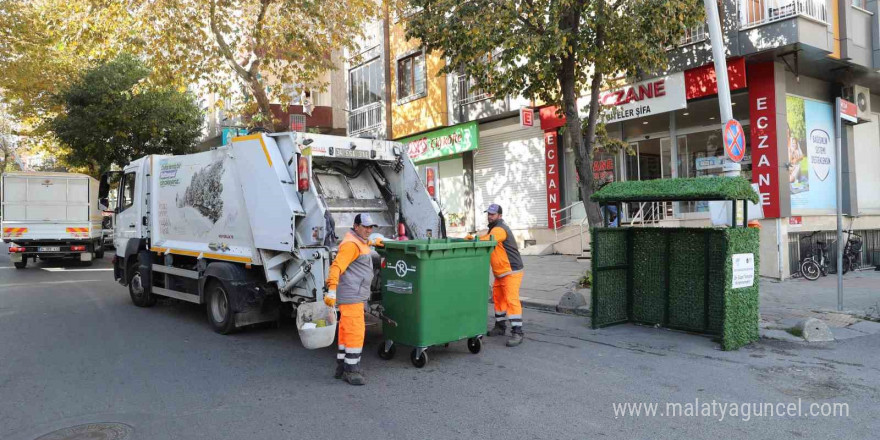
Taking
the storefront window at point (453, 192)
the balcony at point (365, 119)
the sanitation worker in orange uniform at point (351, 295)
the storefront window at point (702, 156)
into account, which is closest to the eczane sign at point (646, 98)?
the storefront window at point (702, 156)

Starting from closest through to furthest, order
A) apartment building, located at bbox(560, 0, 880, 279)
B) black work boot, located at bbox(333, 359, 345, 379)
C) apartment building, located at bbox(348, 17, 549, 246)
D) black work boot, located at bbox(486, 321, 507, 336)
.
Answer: black work boot, located at bbox(333, 359, 345, 379) < black work boot, located at bbox(486, 321, 507, 336) < apartment building, located at bbox(560, 0, 880, 279) < apartment building, located at bbox(348, 17, 549, 246)

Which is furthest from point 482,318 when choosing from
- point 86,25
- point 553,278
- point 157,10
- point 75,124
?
point 75,124

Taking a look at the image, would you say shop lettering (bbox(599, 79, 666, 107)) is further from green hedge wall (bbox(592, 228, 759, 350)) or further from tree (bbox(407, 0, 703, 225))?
green hedge wall (bbox(592, 228, 759, 350))

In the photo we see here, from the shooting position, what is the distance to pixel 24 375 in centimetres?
571

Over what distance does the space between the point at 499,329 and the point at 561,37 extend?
4.77 meters

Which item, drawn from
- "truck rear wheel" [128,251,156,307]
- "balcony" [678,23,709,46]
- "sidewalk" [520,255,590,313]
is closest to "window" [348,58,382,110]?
"sidewalk" [520,255,590,313]

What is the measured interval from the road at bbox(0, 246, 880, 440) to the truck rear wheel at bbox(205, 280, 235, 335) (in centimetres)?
19

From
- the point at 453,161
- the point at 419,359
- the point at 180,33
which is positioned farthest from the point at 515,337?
the point at 453,161

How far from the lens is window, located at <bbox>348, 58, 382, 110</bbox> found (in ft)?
68.7

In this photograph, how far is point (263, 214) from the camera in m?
6.90

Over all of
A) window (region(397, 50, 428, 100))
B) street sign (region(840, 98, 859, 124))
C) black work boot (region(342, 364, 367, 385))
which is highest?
window (region(397, 50, 428, 100))

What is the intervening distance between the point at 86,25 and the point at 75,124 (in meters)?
9.85

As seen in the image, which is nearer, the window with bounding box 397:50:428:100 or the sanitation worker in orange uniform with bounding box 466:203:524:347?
the sanitation worker in orange uniform with bounding box 466:203:524:347

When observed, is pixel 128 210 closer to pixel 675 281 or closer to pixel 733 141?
pixel 675 281
